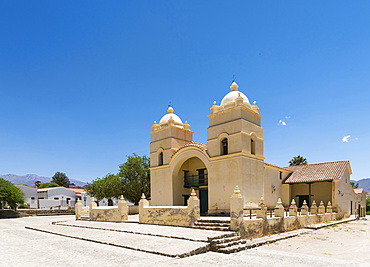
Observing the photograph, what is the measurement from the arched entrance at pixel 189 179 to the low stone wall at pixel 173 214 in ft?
17.4

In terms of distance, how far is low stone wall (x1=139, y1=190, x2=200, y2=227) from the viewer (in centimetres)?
1595

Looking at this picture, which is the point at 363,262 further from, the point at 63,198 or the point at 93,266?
the point at 63,198

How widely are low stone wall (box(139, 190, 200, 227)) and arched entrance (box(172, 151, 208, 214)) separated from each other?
531 centimetres

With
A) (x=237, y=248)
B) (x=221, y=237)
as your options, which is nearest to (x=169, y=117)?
(x=221, y=237)

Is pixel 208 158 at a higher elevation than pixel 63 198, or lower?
higher

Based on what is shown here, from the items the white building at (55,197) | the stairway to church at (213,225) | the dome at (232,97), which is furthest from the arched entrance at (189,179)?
the white building at (55,197)

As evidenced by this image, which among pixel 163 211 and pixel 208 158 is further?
pixel 208 158

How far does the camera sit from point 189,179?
25.0 metres

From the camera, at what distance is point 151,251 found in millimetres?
10938

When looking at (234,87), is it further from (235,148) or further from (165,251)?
(165,251)

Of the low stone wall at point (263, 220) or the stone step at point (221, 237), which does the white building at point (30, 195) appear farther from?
the stone step at point (221, 237)

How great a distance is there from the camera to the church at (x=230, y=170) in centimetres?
2005

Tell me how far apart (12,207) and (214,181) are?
1049 inches

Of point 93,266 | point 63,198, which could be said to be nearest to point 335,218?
point 93,266
